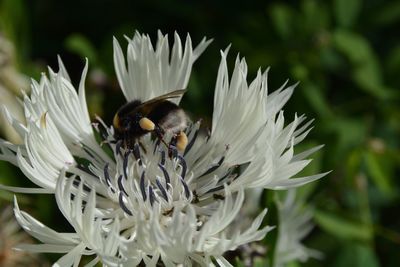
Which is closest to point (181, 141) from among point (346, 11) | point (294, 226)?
point (294, 226)

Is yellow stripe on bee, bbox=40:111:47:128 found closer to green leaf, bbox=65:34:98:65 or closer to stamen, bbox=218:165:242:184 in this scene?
stamen, bbox=218:165:242:184

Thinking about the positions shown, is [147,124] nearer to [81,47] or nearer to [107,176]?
[107,176]

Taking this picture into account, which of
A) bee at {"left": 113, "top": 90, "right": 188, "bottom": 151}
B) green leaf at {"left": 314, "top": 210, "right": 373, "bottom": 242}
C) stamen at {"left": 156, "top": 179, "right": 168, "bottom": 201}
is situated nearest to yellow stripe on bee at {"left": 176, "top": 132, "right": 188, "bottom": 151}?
bee at {"left": 113, "top": 90, "right": 188, "bottom": 151}

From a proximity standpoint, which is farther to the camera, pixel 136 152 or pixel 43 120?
pixel 136 152

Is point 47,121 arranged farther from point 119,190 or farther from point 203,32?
point 203,32

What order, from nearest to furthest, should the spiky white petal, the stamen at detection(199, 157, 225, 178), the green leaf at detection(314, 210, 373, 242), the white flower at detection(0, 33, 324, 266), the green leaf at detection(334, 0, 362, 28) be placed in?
1. the white flower at detection(0, 33, 324, 266)
2. the stamen at detection(199, 157, 225, 178)
3. the spiky white petal
4. the green leaf at detection(314, 210, 373, 242)
5. the green leaf at detection(334, 0, 362, 28)

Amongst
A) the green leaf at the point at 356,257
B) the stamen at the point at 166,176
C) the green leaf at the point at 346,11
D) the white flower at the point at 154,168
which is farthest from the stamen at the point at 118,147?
the green leaf at the point at 346,11

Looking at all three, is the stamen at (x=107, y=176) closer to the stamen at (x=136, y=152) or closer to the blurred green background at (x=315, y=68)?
the stamen at (x=136, y=152)
